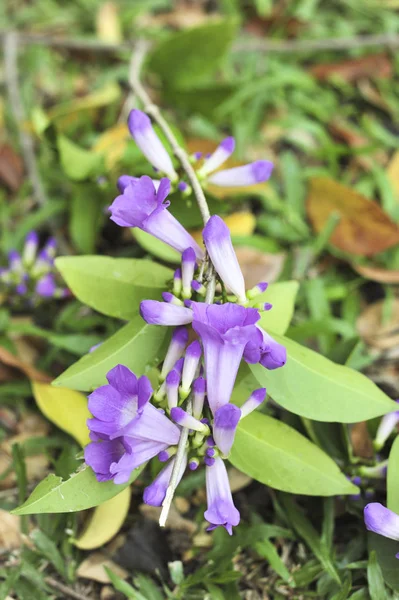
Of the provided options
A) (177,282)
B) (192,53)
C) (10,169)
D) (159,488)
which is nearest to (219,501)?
(159,488)

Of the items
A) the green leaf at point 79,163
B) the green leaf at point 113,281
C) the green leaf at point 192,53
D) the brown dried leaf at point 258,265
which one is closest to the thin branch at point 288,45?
the green leaf at point 192,53

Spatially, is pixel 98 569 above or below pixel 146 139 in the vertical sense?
below

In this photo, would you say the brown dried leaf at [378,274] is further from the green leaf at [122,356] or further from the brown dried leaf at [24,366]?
the brown dried leaf at [24,366]

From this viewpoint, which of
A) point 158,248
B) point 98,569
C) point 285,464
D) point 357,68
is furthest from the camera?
point 357,68

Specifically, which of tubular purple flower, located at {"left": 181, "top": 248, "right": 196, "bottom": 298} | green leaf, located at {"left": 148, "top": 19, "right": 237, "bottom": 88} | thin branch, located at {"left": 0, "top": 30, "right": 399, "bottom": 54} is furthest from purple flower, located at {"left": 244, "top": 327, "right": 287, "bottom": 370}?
thin branch, located at {"left": 0, "top": 30, "right": 399, "bottom": 54}

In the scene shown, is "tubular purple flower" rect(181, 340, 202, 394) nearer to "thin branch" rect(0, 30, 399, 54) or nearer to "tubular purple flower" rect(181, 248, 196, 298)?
"tubular purple flower" rect(181, 248, 196, 298)

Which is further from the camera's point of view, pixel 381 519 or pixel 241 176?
pixel 241 176

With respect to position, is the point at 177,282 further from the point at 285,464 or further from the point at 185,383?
the point at 285,464

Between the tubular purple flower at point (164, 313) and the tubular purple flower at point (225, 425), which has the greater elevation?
the tubular purple flower at point (164, 313)

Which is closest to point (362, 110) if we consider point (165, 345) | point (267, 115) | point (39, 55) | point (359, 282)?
point (267, 115)
